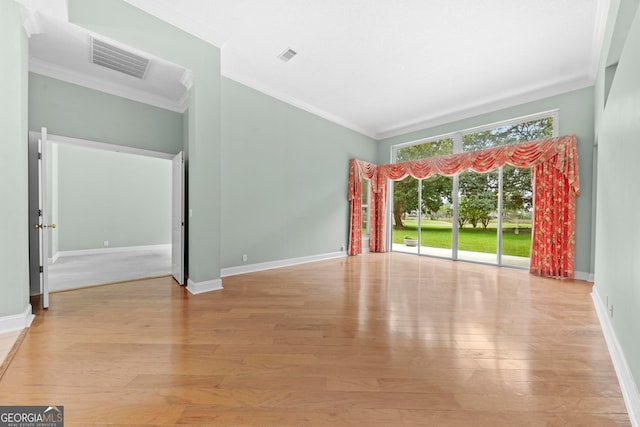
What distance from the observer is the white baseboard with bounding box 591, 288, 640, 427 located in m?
1.27

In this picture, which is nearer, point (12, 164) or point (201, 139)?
point (12, 164)

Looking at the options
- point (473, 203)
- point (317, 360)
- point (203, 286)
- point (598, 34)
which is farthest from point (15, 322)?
point (473, 203)

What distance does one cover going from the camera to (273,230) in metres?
4.66

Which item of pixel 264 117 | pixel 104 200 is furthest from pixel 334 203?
pixel 104 200

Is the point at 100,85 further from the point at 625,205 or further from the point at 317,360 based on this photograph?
the point at 625,205

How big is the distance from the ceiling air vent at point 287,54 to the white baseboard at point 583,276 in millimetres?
5659

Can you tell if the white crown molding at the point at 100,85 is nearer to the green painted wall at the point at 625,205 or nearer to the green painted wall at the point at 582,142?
the green painted wall at the point at 625,205

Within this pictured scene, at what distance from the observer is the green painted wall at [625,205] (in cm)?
148

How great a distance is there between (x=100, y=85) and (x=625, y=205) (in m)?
5.96

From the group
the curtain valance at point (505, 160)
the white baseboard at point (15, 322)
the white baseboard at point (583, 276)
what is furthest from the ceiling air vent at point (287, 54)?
the white baseboard at point (583, 276)

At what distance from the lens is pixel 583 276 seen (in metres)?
3.96

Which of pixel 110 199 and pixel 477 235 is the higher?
pixel 110 199

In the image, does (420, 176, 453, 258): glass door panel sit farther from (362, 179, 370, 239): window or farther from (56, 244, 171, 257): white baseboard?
(56, 244, 171, 257): white baseboard

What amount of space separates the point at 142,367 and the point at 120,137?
3494 mm
